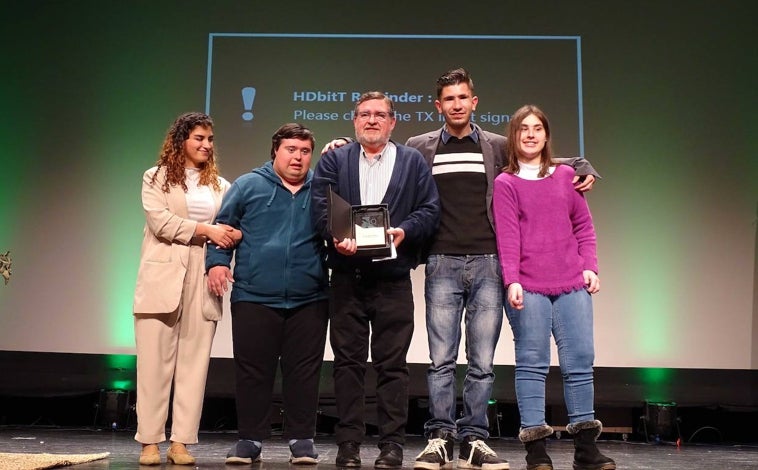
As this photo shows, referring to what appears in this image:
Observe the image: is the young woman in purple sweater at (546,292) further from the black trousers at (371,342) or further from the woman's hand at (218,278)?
the woman's hand at (218,278)

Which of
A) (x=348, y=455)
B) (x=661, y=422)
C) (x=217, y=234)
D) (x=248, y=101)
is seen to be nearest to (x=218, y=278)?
(x=217, y=234)

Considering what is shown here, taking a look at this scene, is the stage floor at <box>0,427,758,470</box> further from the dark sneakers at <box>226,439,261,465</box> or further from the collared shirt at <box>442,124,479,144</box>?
the collared shirt at <box>442,124,479,144</box>

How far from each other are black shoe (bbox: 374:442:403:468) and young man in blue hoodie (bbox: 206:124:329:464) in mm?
311

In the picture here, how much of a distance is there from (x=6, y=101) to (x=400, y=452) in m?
3.69

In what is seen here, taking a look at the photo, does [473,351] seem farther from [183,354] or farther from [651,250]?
[651,250]

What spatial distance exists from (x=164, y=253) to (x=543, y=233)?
143 cm

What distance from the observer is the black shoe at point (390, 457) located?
2.76m

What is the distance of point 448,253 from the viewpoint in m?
2.89

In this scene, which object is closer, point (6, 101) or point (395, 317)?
point (395, 317)

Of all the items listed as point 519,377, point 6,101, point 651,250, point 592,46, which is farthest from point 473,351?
point 6,101

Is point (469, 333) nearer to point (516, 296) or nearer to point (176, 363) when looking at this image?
point (516, 296)

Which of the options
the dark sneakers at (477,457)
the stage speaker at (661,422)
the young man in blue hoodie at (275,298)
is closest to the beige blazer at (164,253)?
the young man in blue hoodie at (275,298)

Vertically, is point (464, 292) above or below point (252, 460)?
above

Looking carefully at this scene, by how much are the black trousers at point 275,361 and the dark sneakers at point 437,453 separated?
1.58ft
